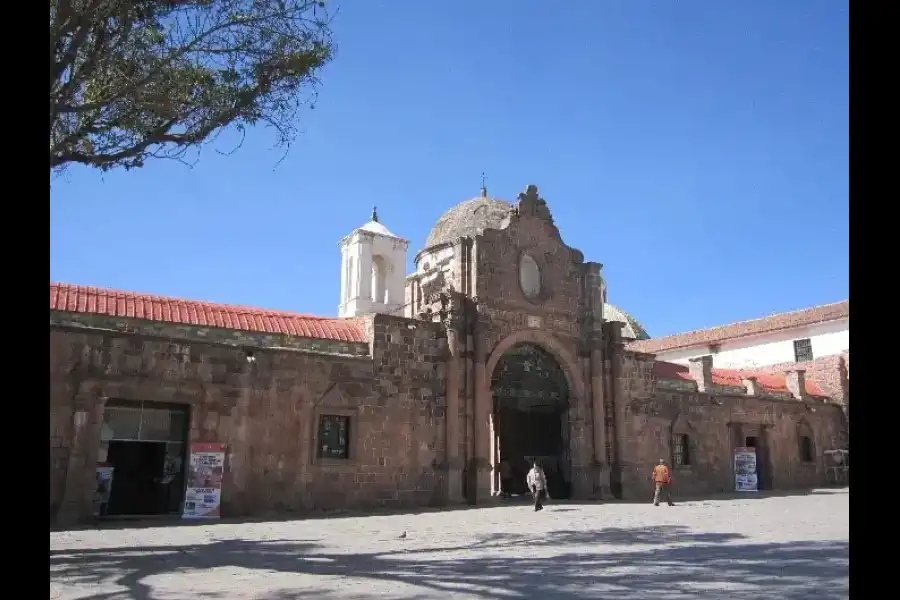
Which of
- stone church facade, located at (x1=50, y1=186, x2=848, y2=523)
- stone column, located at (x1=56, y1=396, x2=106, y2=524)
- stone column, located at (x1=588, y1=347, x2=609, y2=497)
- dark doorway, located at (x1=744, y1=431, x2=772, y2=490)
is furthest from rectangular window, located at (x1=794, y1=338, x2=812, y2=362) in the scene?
Result: stone column, located at (x1=56, y1=396, x2=106, y2=524)

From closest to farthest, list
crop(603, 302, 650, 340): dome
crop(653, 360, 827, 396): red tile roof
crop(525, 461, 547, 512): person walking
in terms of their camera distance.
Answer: crop(525, 461, 547, 512): person walking, crop(653, 360, 827, 396): red tile roof, crop(603, 302, 650, 340): dome

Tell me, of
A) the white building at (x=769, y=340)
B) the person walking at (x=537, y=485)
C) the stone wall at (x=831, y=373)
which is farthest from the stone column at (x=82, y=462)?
the stone wall at (x=831, y=373)

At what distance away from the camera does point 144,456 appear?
1681cm

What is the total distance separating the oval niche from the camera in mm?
21642

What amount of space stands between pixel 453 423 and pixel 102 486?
8.43 m

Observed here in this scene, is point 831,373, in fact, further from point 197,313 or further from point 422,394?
point 197,313

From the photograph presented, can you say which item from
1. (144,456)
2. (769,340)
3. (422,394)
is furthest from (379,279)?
(769,340)

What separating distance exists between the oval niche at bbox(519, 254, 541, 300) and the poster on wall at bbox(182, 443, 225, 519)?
33.1 feet

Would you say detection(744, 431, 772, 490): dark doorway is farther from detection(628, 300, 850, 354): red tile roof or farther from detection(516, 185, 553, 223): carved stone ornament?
detection(516, 185, 553, 223): carved stone ornament

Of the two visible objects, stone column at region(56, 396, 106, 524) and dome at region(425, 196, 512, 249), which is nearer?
stone column at region(56, 396, 106, 524)

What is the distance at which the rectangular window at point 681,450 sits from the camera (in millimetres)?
24250

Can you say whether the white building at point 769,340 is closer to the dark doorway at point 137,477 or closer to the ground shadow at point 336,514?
the ground shadow at point 336,514

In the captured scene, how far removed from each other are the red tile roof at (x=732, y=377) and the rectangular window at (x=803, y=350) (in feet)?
5.83
